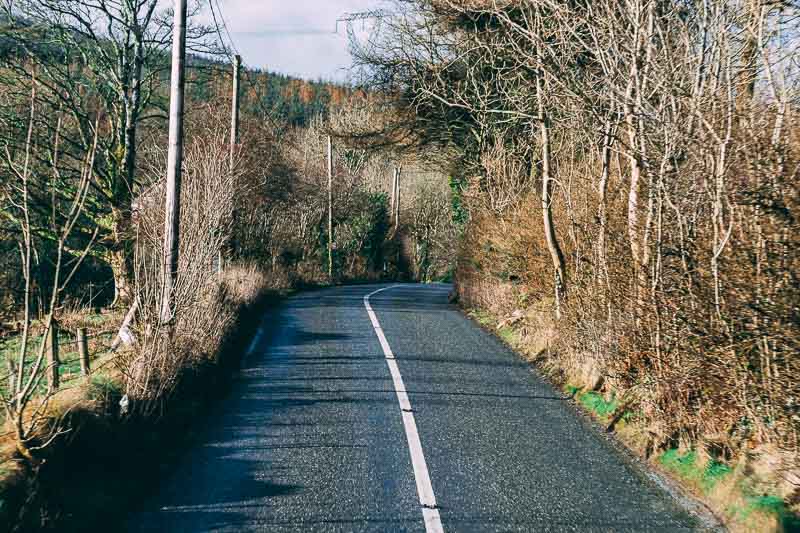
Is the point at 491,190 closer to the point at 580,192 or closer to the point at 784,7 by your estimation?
the point at 580,192

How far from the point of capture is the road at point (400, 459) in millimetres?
5668

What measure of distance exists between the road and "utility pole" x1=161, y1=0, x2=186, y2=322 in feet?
6.24

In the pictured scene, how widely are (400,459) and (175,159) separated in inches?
224

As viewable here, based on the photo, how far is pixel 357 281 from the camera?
1586 inches

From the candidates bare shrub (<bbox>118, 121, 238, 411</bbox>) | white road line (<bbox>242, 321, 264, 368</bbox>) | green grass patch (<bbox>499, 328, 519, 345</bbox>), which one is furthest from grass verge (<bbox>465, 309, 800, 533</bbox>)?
white road line (<bbox>242, 321, 264, 368</bbox>)

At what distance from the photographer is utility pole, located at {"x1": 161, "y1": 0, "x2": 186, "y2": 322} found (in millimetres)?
10070

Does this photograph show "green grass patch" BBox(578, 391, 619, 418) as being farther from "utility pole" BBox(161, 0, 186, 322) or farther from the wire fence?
the wire fence

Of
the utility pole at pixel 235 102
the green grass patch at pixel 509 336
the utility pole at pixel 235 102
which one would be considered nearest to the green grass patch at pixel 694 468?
the green grass patch at pixel 509 336

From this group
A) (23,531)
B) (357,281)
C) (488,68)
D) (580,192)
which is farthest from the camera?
(357,281)

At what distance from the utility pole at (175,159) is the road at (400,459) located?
1.90 metres

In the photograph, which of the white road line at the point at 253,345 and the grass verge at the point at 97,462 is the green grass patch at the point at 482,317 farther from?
the grass verge at the point at 97,462

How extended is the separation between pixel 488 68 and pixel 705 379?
14.0m

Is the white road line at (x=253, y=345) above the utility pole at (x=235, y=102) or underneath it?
underneath

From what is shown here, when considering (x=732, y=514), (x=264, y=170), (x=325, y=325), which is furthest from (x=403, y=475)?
(x=264, y=170)
